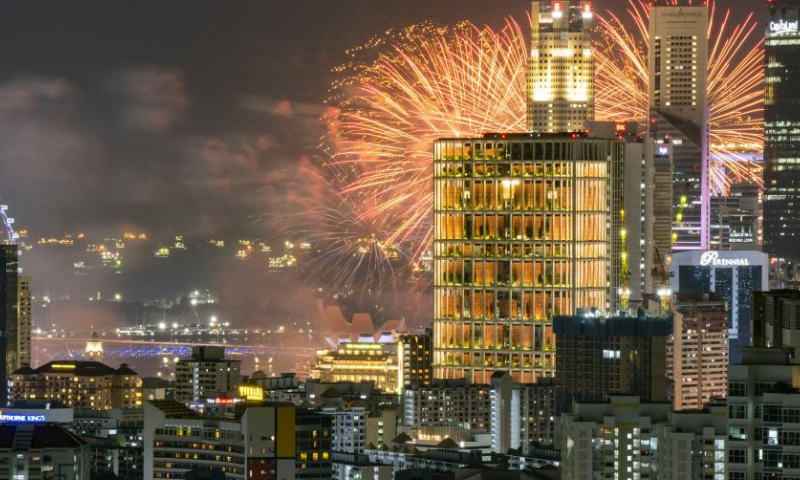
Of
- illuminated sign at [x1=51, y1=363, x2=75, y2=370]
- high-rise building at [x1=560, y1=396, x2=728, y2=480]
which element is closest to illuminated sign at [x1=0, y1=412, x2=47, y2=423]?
high-rise building at [x1=560, y1=396, x2=728, y2=480]

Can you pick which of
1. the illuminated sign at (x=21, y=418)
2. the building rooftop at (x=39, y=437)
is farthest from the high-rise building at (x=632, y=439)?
the illuminated sign at (x=21, y=418)

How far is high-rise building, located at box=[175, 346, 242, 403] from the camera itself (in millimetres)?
76062

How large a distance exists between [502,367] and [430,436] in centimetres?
410

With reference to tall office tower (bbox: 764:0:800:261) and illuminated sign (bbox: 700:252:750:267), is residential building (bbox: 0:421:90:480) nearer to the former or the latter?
illuminated sign (bbox: 700:252:750:267)

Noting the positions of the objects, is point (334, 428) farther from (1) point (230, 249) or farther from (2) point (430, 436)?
(1) point (230, 249)

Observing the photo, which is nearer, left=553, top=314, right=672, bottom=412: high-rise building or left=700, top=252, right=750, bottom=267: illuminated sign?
left=553, top=314, right=672, bottom=412: high-rise building

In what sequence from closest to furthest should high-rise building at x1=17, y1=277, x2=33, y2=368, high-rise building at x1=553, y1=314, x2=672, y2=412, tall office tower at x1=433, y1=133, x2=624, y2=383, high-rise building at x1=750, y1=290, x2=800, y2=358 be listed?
high-rise building at x1=750, y1=290, x2=800, y2=358 < high-rise building at x1=553, y1=314, x2=672, y2=412 < tall office tower at x1=433, y1=133, x2=624, y2=383 < high-rise building at x1=17, y1=277, x2=33, y2=368

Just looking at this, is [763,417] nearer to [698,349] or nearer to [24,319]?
[698,349]

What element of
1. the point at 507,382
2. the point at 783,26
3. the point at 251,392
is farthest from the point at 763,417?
the point at 783,26

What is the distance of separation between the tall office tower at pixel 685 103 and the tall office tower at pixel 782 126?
299 centimetres

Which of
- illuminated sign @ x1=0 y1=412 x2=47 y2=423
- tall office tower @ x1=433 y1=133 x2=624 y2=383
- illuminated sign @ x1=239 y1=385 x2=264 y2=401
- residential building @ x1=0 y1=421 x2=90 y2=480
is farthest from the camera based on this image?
illuminated sign @ x1=239 y1=385 x2=264 y2=401

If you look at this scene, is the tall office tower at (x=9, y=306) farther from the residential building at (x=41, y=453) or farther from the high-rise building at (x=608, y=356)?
the high-rise building at (x=608, y=356)

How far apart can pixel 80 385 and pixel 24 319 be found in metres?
8.66

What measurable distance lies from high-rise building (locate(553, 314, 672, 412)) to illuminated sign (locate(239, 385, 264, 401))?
953cm
